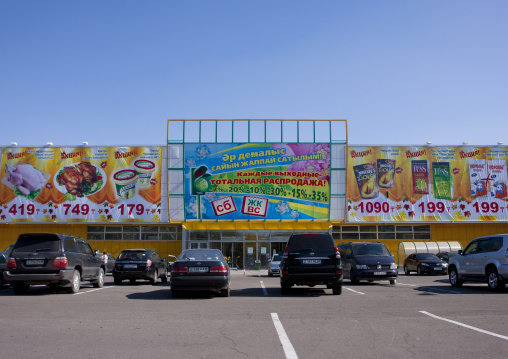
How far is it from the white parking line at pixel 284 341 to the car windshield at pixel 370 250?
448 inches

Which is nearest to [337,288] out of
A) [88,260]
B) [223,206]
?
[88,260]

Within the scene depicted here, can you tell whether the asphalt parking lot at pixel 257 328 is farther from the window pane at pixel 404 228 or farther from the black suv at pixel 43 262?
the window pane at pixel 404 228

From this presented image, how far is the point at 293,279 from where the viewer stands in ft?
45.9

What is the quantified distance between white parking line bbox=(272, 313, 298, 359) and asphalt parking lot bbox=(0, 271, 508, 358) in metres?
0.02

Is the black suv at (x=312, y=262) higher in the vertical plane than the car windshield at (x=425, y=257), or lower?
higher

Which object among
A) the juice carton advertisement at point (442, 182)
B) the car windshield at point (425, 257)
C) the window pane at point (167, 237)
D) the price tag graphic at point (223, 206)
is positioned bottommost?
the car windshield at point (425, 257)

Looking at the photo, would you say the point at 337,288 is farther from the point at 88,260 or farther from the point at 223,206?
the point at 223,206

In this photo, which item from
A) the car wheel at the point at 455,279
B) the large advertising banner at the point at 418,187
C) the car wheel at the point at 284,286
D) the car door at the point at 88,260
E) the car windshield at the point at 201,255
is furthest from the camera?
the large advertising banner at the point at 418,187

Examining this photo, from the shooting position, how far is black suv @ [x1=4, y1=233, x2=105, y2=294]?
14.2 m

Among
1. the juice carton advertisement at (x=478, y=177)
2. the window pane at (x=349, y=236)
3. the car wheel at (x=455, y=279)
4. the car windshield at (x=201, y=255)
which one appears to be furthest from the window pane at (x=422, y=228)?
the car windshield at (x=201, y=255)

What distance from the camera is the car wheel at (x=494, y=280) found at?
591 inches

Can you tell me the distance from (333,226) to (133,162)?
18.0 metres

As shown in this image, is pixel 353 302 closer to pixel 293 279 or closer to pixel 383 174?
pixel 293 279

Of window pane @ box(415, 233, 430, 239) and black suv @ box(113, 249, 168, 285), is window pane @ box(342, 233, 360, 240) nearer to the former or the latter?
window pane @ box(415, 233, 430, 239)
